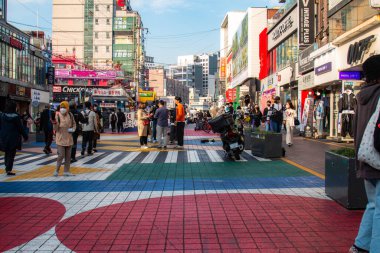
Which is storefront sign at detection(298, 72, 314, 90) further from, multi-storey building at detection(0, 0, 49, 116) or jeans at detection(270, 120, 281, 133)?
multi-storey building at detection(0, 0, 49, 116)

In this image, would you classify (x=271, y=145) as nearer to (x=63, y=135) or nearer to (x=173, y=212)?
(x=63, y=135)

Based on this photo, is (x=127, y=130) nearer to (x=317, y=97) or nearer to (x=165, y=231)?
(x=317, y=97)

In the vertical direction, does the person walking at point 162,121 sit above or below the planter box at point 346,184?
above

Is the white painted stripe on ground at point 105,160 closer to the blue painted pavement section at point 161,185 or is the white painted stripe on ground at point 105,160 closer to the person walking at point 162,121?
the person walking at point 162,121

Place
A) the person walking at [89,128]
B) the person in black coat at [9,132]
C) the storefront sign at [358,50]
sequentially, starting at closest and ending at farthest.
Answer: the person in black coat at [9,132]
the person walking at [89,128]
the storefront sign at [358,50]

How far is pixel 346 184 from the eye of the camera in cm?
579

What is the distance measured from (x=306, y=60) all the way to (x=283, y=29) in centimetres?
840

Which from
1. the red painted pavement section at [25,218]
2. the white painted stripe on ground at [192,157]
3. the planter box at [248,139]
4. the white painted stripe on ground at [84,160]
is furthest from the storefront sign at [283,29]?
the red painted pavement section at [25,218]

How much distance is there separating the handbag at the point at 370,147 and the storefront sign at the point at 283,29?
87.5ft

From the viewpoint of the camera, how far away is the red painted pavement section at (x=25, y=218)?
4.79m

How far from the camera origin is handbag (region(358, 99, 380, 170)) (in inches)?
136

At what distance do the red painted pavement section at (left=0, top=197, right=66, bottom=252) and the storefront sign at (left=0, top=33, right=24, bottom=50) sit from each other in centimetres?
2959

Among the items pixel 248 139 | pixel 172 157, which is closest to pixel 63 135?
pixel 172 157

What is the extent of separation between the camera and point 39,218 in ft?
18.5
